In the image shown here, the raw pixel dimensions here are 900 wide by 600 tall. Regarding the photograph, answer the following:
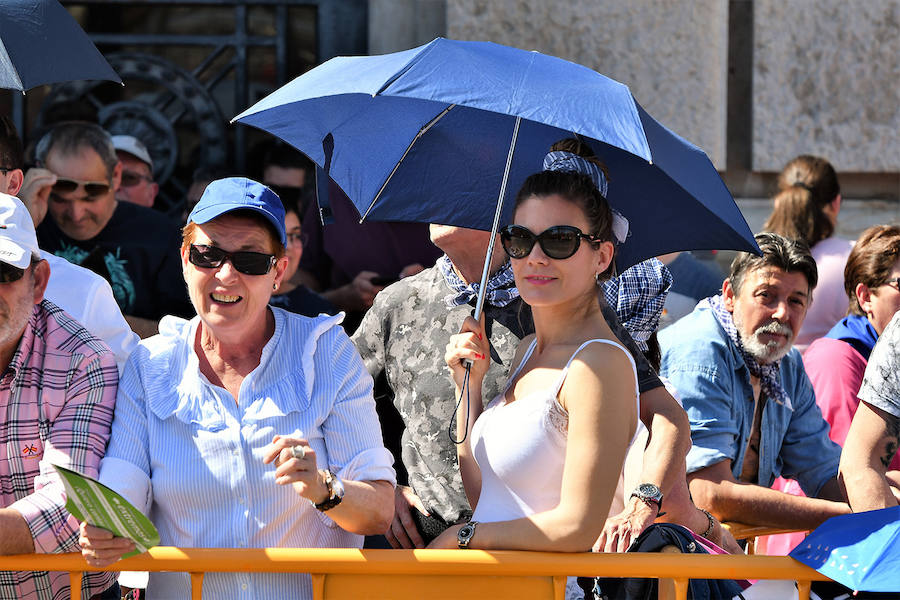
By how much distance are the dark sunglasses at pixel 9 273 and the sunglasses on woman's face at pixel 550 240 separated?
1146 mm

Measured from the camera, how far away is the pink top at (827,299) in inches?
212

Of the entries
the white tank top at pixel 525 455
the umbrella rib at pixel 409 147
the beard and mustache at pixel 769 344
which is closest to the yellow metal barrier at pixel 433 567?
the white tank top at pixel 525 455

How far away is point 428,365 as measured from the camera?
3.45 metres

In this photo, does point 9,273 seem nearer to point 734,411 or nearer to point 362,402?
point 362,402

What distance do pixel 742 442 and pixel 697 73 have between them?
7.96 feet

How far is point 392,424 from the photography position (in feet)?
12.1

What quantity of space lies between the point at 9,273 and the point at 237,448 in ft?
2.16

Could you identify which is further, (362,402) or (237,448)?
(362,402)

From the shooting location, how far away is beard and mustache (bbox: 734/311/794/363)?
419 centimetres

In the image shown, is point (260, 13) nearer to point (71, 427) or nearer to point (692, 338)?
point (692, 338)

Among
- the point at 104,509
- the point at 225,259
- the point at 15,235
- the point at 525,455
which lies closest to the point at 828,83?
the point at 525,455

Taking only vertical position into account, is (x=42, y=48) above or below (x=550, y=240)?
above

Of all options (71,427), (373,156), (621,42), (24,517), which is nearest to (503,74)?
(373,156)

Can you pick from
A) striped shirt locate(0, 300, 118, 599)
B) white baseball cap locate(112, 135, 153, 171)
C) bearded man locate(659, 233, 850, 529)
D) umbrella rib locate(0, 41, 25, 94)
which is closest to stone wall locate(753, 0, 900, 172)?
bearded man locate(659, 233, 850, 529)
